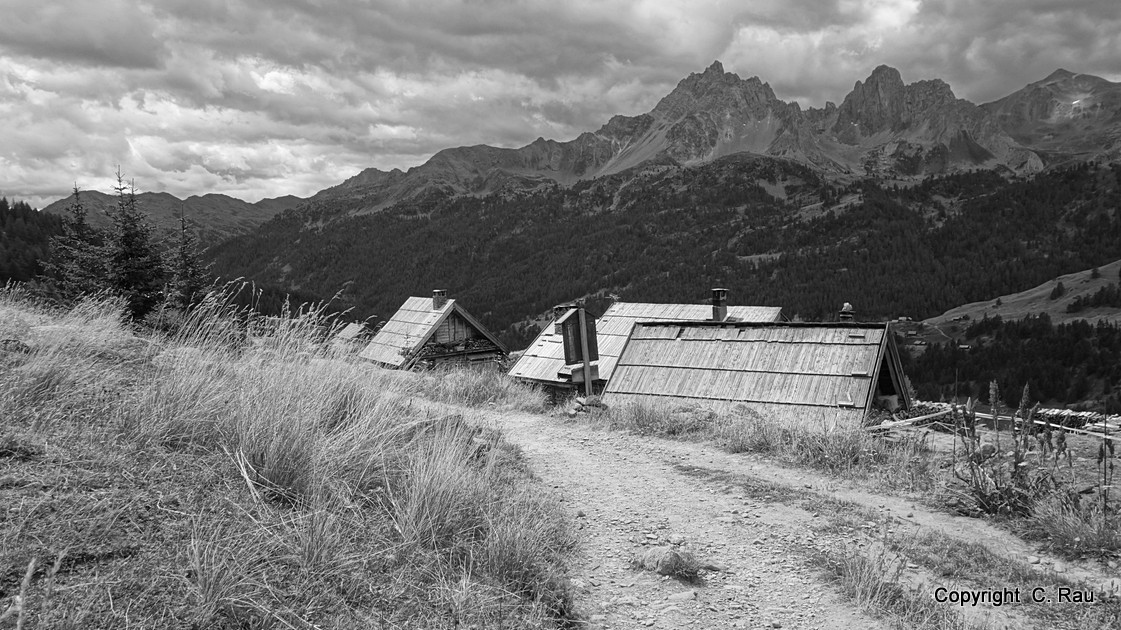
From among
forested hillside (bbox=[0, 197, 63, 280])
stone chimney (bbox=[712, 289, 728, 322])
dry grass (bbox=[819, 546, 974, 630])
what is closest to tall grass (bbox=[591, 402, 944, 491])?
dry grass (bbox=[819, 546, 974, 630])

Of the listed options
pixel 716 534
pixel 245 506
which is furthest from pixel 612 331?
pixel 245 506

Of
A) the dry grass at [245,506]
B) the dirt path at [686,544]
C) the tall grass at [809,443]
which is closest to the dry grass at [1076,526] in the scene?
the tall grass at [809,443]

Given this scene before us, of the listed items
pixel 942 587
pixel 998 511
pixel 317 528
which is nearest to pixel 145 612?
pixel 317 528

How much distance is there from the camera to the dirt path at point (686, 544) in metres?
4.16

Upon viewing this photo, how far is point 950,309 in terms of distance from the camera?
13188 centimetres

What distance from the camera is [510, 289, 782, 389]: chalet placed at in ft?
76.1

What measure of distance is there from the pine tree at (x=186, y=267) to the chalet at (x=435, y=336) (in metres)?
8.16

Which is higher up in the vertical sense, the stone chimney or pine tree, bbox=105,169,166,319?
pine tree, bbox=105,169,166,319

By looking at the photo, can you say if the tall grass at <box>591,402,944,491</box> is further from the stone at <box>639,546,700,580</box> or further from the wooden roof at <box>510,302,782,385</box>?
the wooden roof at <box>510,302,782,385</box>

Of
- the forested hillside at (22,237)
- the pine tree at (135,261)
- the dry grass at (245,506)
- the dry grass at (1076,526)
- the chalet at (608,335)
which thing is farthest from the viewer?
the forested hillside at (22,237)

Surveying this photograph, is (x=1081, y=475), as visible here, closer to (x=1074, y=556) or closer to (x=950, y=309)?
(x=1074, y=556)

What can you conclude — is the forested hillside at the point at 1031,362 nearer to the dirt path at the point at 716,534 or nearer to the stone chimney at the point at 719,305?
the stone chimney at the point at 719,305

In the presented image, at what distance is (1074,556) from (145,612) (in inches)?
258

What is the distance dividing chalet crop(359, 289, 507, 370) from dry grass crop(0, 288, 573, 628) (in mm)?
22237
